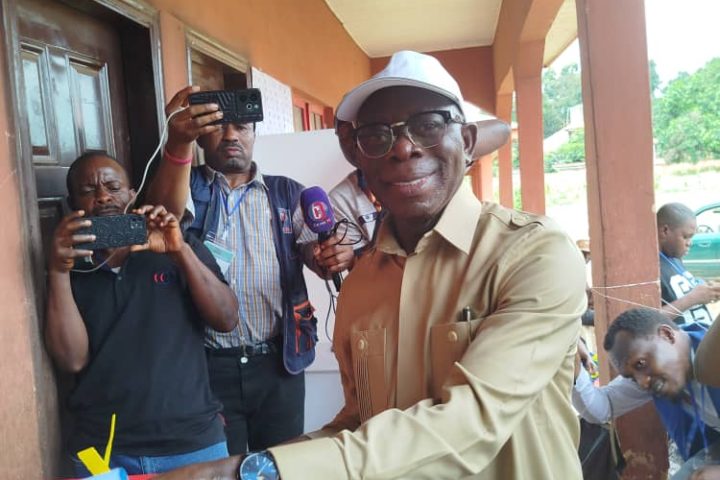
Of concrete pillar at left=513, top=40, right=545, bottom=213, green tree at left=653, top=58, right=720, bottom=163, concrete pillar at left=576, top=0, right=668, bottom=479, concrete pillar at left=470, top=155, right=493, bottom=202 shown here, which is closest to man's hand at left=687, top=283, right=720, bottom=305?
concrete pillar at left=576, top=0, right=668, bottom=479

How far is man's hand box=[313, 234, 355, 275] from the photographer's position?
1.88 metres

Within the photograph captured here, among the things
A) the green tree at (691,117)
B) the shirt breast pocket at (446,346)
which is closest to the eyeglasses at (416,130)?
the shirt breast pocket at (446,346)

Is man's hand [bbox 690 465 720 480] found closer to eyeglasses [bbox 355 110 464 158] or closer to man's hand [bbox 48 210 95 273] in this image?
eyeglasses [bbox 355 110 464 158]

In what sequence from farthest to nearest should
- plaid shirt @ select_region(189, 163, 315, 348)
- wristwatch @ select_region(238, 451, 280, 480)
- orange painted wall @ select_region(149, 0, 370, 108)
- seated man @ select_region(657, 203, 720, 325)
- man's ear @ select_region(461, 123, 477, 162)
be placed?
1. orange painted wall @ select_region(149, 0, 370, 108)
2. seated man @ select_region(657, 203, 720, 325)
3. plaid shirt @ select_region(189, 163, 315, 348)
4. man's ear @ select_region(461, 123, 477, 162)
5. wristwatch @ select_region(238, 451, 280, 480)

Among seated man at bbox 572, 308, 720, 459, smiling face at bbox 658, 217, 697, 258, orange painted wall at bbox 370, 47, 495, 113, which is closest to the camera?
seated man at bbox 572, 308, 720, 459

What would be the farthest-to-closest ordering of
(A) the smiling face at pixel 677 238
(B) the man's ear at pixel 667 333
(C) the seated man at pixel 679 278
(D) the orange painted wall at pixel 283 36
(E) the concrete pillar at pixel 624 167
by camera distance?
(A) the smiling face at pixel 677 238 → (D) the orange painted wall at pixel 283 36 → (C) the seated man at pixel 679 278 → (E) the concrete pillar at pixel 624 167 → (B) the man's ear at pixel 667 333

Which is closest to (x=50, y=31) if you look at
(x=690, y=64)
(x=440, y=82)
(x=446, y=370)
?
(x=440, y=82)

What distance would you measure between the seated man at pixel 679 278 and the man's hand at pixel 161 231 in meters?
2.41

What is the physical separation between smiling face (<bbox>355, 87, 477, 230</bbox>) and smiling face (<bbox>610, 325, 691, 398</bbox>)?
1.63m

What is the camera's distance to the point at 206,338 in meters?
2.13

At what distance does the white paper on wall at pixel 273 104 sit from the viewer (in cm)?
419

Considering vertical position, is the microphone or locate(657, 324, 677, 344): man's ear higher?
the microphone

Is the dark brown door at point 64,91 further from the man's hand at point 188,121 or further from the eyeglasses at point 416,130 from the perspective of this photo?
the eyeglasses at point 416,130

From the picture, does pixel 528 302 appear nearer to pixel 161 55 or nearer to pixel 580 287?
pixel 580 287
